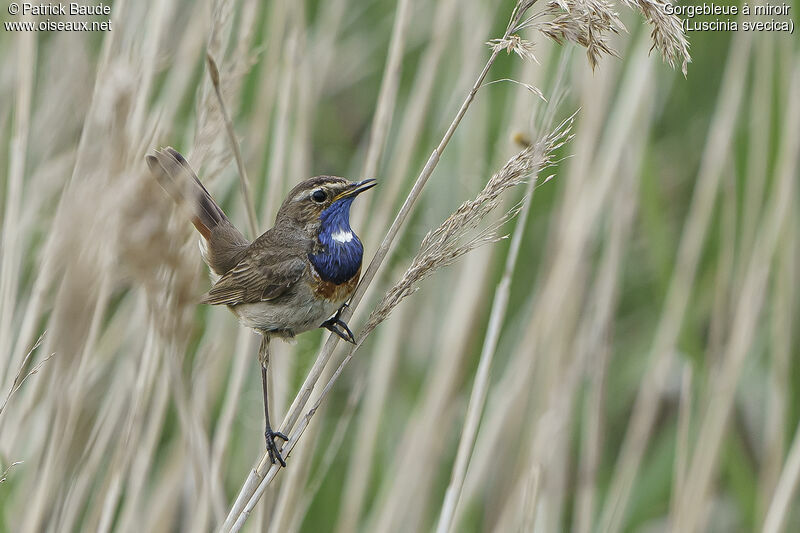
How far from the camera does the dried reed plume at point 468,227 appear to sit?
1.85 meters

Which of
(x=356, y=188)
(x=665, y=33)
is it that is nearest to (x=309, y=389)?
(x=356, y=188)

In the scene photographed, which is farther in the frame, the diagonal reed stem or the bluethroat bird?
the bluethroat bird

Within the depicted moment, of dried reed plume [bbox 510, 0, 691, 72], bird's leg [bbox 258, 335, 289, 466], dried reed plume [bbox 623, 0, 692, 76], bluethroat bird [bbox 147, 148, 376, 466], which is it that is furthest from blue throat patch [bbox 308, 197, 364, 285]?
dried reed plume [bbox 623, 0, 692, 76]

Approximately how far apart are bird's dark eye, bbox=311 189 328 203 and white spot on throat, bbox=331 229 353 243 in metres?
0.11

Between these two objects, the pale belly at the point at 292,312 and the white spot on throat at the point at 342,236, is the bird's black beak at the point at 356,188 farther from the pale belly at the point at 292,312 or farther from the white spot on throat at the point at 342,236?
the pale belly at the point at 292,312

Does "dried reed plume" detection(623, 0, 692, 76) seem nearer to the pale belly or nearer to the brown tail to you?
the pale belly

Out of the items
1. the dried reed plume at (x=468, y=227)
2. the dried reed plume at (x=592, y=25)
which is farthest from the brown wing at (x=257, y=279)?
the dried reed plume at (x=592, y=25)

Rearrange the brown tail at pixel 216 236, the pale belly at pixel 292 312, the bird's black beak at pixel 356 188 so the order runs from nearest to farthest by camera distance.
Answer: the bird's black beak at pixel 356 188 < the pale belly at pixel 292 312 < the brown tail at pixel 216 236

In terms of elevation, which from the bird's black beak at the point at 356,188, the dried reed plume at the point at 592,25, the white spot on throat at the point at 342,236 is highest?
the dried reed plume at the point at 592,25

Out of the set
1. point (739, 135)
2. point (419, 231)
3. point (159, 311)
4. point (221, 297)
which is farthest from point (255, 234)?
point (739, 135)

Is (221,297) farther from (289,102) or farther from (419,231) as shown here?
(419,231)

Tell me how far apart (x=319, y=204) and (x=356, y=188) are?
5.8 inches

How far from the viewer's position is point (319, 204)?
8.14 feet

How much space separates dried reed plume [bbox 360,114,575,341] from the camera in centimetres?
185
